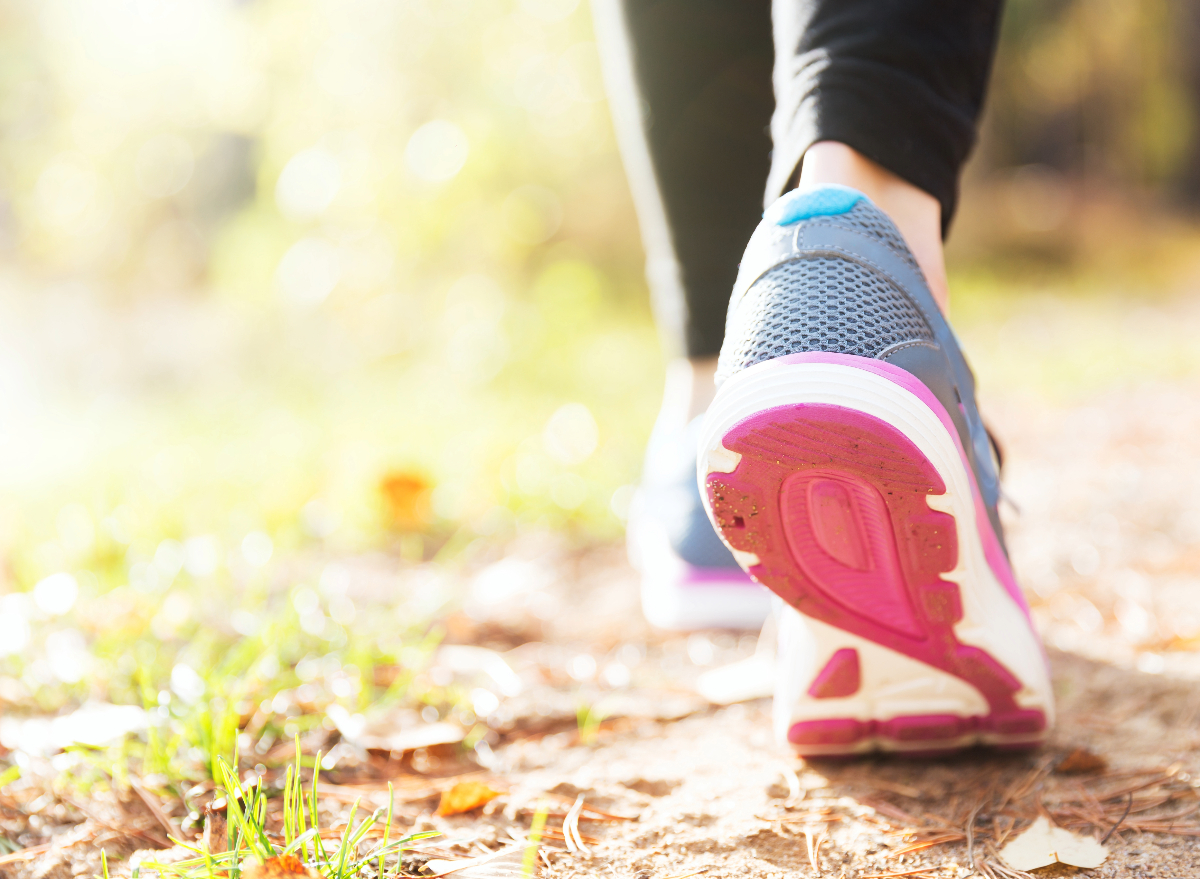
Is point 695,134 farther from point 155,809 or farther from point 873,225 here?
point 155,809

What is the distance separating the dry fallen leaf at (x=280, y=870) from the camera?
1.87 feet

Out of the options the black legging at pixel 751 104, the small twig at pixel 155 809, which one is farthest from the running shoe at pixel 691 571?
the small twig at pixel 155 809

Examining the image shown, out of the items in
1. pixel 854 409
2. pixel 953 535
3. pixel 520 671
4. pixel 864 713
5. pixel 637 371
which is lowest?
pixel 637 371

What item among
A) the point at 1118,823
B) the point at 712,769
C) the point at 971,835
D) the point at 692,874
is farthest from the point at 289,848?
the point at 1118,823

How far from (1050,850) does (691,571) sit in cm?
61

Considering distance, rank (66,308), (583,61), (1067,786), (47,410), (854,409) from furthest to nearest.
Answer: (66,308) → (47,410) → (583,61) → (1067,786) → (854,409)

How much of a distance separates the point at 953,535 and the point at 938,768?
0.27m

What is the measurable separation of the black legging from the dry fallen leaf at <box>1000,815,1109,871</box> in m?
0.52

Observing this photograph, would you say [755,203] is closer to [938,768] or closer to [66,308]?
[938,768]

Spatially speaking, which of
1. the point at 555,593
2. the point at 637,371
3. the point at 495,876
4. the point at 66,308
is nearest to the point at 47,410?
the point at 66,308

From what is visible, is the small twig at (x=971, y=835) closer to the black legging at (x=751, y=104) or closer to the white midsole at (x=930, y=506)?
the white midsole at (x=930, y=506)

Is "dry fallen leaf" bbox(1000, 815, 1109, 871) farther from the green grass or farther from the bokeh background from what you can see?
the bokeh background

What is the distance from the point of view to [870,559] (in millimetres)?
711

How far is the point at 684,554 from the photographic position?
1.22m
